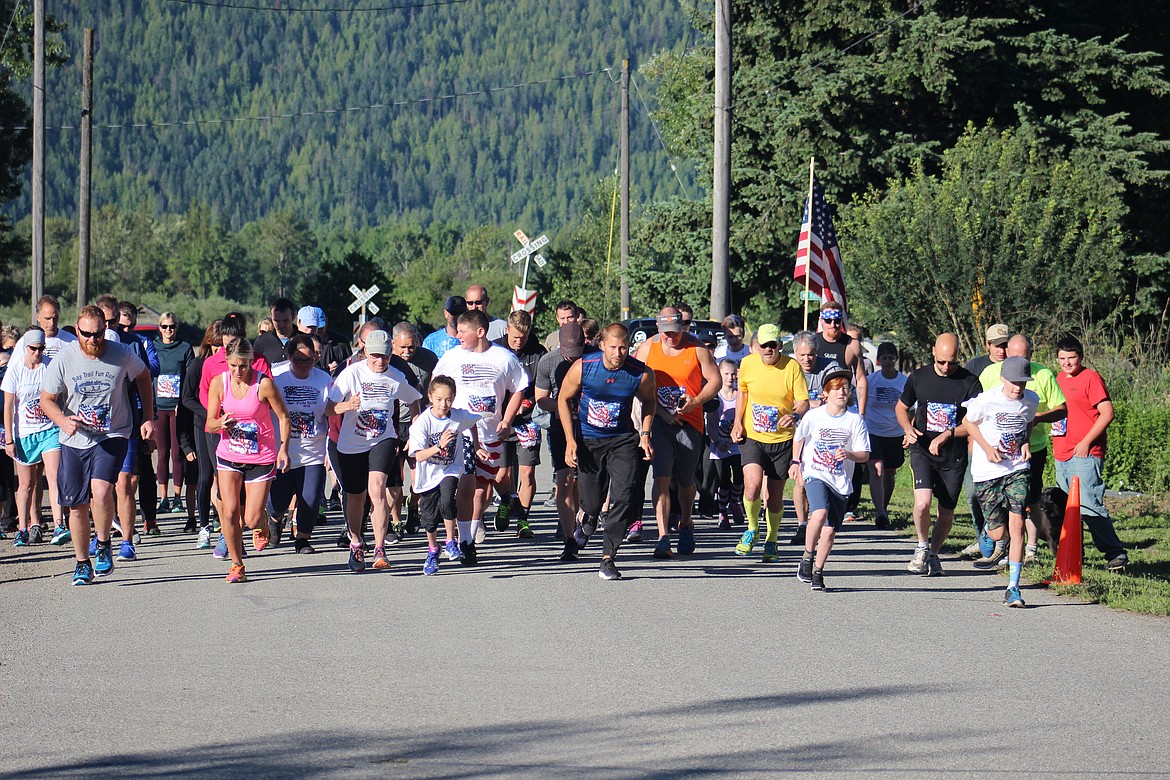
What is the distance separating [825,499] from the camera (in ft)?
37.7

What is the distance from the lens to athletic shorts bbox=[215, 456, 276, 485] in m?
11.5

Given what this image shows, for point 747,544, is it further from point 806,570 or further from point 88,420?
point 88,420

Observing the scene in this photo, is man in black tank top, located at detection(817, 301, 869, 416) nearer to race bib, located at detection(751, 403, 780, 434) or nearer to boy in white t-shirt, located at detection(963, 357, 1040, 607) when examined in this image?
race bib, located at detection(751, 403, 780, 434)

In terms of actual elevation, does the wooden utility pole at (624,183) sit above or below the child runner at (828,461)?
above

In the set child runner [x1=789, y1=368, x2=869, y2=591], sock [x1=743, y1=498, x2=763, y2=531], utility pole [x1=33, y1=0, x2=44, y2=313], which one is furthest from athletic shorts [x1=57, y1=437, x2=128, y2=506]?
utility pole [x1=33, y1=0, x2=44, y2=313]

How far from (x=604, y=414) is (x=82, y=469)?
3.95 metres

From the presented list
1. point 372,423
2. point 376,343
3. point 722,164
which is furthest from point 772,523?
point 722,164

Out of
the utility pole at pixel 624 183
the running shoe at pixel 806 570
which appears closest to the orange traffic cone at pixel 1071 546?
the running shoe at pixel 806 570

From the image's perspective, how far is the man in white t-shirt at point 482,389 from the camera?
41.5 feet

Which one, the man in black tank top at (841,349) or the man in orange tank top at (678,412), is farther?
the man in black tank top at (841,349)

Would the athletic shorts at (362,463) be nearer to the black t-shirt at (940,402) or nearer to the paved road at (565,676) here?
the paved road at (565,676)

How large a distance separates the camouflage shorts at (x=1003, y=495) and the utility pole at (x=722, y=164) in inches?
461

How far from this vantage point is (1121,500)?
17125 mm

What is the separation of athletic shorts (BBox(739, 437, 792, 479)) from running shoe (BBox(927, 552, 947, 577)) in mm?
1376
